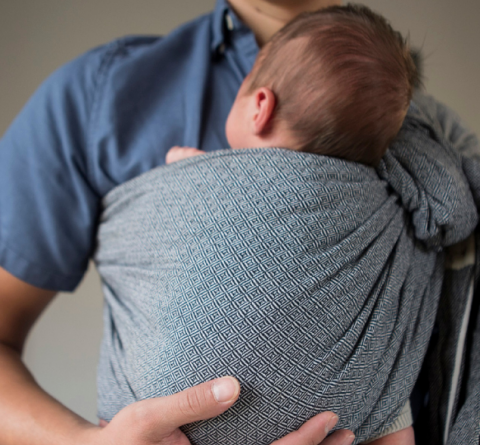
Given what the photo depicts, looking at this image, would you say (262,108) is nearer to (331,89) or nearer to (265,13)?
(331,89)

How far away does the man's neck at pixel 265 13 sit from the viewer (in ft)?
2.63

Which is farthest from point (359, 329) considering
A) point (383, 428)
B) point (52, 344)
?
point (52, 344)

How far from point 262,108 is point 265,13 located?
0.30 metres

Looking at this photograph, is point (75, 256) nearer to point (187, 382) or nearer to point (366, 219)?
point (187, 382)

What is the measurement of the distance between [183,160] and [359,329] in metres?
0.34

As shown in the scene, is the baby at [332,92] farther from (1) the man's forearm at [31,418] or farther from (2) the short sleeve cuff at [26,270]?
(1) the man's forearm at [31,418]

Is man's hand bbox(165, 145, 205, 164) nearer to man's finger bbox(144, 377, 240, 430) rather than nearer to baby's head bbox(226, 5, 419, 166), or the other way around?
baby's head bbox(226, 5, 419, 166)

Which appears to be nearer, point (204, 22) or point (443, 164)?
point (443, 164)

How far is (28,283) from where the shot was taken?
681 millimetres

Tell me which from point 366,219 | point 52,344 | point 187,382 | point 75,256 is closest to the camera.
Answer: point 187,382

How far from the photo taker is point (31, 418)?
0.62 meters

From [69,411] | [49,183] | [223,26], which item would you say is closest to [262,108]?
[223,26]

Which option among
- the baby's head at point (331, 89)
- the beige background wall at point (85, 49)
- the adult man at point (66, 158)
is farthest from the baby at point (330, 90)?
the beige background wall at point (85, 49)

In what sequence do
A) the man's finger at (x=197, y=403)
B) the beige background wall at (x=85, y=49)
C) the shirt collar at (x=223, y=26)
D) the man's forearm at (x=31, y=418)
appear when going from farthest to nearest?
the beige background wall at (x=85, y=49) < the shirt collar at (x=223, y=26) < the man's forearm at (x=31, y=418) < the man's finger at (x=197, y=403)
